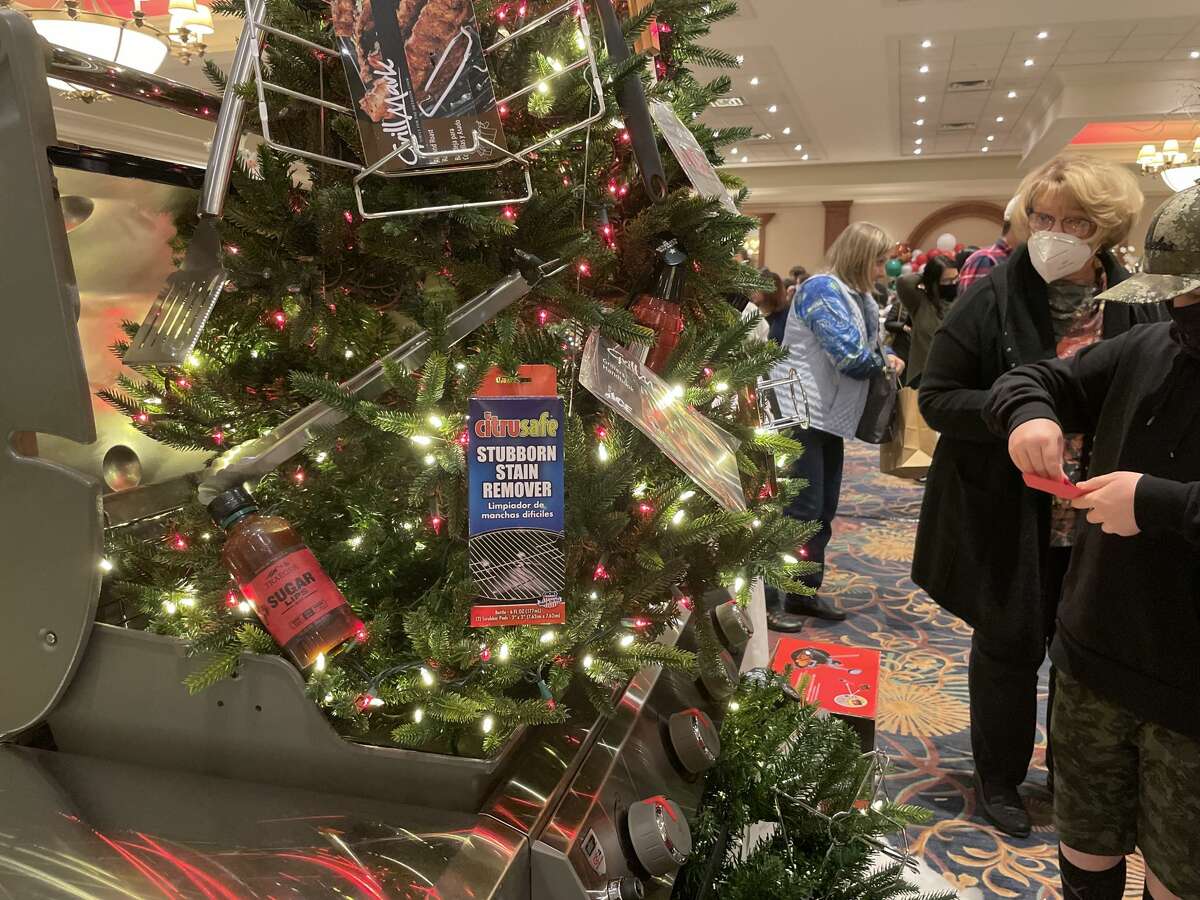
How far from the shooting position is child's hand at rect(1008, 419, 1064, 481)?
120 centimetres

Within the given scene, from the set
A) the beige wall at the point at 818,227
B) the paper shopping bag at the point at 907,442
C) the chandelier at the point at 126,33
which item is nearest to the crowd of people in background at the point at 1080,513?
the paper shopping bag at the point at 907,442

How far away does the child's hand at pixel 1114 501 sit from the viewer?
1101mm

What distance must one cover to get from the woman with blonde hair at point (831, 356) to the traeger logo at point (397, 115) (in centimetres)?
Answer: 254

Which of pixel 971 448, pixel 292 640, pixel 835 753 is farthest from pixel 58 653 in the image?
pixel 971 448

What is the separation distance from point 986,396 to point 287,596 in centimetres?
147

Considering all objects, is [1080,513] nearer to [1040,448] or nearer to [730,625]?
[1040,448]

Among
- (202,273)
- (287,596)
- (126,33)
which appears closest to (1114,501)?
(287,596)

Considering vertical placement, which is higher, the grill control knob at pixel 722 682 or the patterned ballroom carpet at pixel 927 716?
the grill control knob at pixel 722 682

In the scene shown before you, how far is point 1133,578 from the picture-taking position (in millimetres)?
1226

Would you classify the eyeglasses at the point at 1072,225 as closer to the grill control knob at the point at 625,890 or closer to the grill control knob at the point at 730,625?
the grill control knob at the point at 730,625

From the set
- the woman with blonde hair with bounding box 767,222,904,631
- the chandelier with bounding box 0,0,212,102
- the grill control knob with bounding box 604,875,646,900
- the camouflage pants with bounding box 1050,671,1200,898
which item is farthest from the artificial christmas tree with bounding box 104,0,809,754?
the woman with blonde hair with bounding box 767,222,904,631

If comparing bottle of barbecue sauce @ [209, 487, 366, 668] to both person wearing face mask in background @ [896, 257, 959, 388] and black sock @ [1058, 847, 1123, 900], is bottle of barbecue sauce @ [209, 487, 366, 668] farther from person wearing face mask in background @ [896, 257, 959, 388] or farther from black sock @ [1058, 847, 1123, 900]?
person wearing face mask in background @ [896, 257, 959, 388]

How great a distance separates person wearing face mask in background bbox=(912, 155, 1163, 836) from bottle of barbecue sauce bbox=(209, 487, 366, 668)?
4.84 ft

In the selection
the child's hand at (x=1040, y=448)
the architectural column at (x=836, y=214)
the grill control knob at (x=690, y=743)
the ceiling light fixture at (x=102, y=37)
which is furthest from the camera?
the architectural column at (x=836, y=214)
